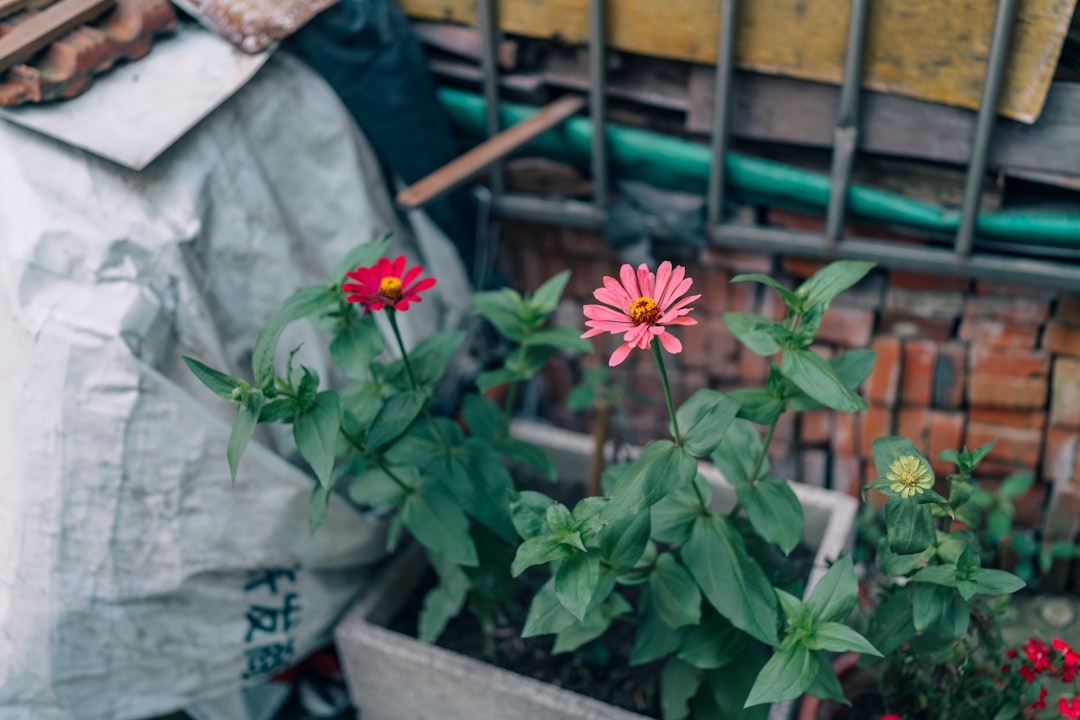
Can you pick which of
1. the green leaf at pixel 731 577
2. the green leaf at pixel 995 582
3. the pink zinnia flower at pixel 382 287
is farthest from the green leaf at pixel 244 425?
the green leaf at pixel 995 582

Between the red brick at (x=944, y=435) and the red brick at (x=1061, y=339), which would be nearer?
the red brick at (x=1061, y=339)

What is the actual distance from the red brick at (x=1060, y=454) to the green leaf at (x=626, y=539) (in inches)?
48.1

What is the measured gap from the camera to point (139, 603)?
5.73 feet

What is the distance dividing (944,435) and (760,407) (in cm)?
98

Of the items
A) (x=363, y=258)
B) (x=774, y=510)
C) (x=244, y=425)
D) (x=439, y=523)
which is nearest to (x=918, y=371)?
(x=774, y=510)

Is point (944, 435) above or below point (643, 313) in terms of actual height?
below

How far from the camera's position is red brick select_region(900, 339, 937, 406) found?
2.21 meters

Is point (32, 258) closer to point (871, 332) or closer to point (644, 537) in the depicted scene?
point (644, 537)

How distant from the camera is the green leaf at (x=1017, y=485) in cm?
221

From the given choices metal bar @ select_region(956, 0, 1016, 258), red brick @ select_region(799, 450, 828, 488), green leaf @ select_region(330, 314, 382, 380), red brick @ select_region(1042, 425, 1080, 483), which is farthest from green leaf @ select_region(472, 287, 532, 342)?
red brick @ select_region(1042, 425, 1080, 483)

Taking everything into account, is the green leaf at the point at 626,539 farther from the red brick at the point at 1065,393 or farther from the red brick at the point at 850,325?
the red brick at the point at 1065,393

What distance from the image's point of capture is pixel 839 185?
6.66ft

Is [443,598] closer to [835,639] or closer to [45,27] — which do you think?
[835,639]

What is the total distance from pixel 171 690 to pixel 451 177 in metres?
1.15
